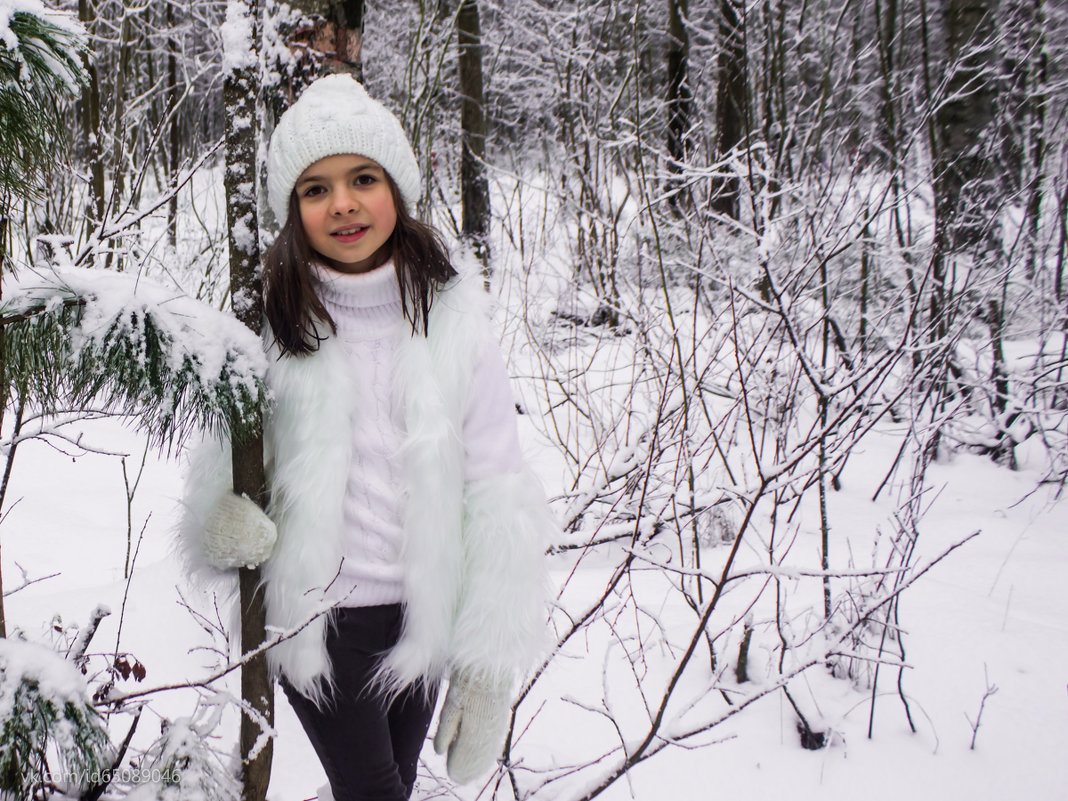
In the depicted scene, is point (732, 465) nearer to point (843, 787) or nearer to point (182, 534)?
point (843, 787)

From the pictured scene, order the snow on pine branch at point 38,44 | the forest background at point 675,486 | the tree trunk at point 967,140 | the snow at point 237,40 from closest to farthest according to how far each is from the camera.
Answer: the snow on pine branch at point 38,44 < the forest background at point 675,486 < the snow at point 237,40 < the tree trunk at point 967,140

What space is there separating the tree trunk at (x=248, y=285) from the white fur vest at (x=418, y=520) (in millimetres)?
62

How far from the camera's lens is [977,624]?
7.66ft

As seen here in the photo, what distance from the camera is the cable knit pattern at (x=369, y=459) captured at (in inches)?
50.4

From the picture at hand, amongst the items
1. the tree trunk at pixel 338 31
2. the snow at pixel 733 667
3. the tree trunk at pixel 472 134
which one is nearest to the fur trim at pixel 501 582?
the snow at pixel 733 667

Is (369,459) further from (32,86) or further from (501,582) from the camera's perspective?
(32,86)

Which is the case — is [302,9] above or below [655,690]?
above

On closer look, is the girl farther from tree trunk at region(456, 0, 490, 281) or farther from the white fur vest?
tree trunk at region(456, 0, 490, 281)

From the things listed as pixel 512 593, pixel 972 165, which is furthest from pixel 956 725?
pixel 972 165

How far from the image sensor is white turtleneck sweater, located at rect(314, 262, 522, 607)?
128 centimetres

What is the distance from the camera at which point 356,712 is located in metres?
1.29

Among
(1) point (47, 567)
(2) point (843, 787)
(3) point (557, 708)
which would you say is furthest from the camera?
(1) point (47, 567)

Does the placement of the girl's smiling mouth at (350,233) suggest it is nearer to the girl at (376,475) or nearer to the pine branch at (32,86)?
the girl at (376,475)

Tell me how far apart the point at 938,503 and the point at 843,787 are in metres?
2.14
